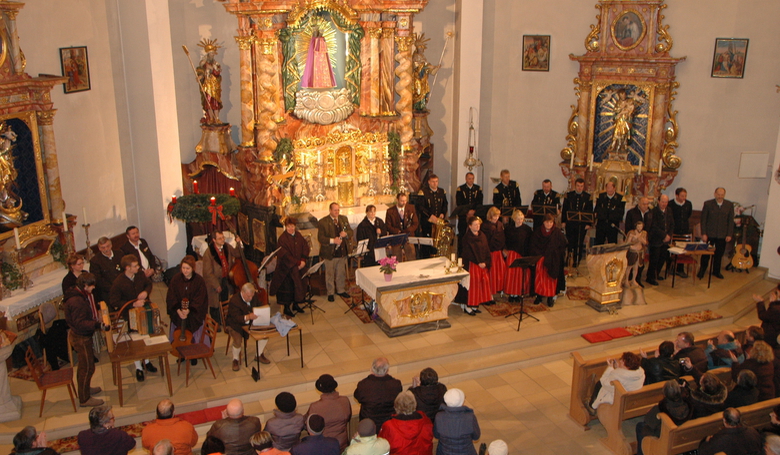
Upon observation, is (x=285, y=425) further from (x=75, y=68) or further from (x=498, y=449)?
(x=75, y=68)

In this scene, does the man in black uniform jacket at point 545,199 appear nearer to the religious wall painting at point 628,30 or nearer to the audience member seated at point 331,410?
the religious wall painting at point 628,30

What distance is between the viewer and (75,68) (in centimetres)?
1218

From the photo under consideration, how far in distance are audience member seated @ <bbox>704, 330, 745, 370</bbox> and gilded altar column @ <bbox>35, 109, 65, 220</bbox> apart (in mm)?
9811

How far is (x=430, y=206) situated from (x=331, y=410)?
7542 millimetres

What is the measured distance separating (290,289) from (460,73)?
662 cm

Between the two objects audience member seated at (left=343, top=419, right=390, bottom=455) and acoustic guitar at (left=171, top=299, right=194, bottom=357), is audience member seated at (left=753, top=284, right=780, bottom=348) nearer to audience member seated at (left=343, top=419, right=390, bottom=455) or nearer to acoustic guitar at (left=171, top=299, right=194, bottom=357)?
audience member seated at (left=343, top=419, right=390, bottom=455)

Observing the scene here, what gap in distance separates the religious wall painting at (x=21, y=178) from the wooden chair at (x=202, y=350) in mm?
3314

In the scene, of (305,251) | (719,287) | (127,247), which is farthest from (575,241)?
(127,247)

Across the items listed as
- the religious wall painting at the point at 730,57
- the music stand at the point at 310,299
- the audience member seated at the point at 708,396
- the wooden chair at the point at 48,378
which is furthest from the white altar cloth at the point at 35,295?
the religious wall painting at the point at 730,57

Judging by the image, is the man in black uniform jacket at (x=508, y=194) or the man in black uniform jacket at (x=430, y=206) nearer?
the man in black uniform jacket at (x=430, y=206)

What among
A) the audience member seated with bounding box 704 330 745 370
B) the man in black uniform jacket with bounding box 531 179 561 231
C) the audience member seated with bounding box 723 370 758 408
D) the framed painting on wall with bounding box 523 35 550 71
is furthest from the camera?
the framed painting on wall with bounding box 523 35 550 71

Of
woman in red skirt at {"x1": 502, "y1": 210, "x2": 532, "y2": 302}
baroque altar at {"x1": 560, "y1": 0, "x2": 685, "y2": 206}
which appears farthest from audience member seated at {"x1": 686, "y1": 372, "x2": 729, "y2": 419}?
baroque altar at {"x1": 560, "y1": 0, "x2": 685, "y2": 206}

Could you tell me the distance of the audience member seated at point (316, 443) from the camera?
633cm

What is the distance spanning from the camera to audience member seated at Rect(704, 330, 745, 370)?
28.5ft
